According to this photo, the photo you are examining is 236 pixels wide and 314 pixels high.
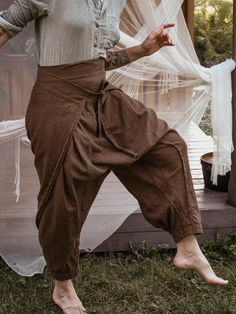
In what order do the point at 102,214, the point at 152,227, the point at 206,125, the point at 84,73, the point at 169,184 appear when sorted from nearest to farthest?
the point at 84,73 < the point at 169,184 < the point at 102,214 < the point at 152,227 < the point at 206,125

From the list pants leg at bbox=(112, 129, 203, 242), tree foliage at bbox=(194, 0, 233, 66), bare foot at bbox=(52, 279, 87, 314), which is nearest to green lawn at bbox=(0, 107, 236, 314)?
bare foot at bbox=(52, 279, 87, 314)

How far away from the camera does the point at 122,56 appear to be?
3.32m

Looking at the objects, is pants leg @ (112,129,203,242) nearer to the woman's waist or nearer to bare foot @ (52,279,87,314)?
the woman's waist

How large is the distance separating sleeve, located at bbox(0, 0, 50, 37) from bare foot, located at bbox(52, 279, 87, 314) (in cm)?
115

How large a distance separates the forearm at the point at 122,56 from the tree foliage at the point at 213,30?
7.91 m

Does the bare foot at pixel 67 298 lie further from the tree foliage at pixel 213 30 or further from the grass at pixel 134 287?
the tree foliage at pixel 213 30

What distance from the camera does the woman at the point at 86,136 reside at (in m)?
2.97

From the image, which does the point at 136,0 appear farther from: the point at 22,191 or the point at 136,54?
the point at 22,191

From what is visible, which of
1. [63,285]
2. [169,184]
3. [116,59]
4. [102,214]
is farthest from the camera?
[102,214]

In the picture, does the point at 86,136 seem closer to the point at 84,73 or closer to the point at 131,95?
the point at 84,73

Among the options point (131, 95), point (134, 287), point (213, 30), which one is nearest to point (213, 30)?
point (213, 30)

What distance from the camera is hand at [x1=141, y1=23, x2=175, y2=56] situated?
3197 mm

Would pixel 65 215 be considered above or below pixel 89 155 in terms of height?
below

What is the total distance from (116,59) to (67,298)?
109 cm
